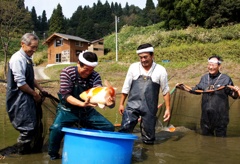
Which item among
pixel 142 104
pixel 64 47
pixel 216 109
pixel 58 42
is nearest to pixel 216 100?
pixel 216 109

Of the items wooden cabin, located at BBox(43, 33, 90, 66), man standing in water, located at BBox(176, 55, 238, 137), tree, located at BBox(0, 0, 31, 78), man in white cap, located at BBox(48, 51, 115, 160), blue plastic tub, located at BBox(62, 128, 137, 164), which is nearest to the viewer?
blue plastic tub, located at BBox(62, 128, 137, 164)

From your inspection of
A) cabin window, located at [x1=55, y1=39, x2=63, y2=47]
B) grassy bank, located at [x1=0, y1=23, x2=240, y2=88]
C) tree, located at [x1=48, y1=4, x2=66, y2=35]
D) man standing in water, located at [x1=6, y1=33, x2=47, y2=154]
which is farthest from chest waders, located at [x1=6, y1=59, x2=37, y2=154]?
tree, located at [x1=48, y1=4, x2=66, y2=35]

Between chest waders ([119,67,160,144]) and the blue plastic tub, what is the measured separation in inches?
59.1

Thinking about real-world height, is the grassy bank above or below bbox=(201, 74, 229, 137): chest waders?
above

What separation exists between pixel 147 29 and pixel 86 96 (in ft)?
122

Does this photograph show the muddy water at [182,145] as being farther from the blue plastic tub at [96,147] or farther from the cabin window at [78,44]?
the cabin window at [78,44]

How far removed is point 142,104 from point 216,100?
1635 mm

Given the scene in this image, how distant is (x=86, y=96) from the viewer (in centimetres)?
332

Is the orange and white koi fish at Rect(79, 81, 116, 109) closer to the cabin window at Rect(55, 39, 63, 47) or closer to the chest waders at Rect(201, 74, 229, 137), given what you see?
the chest waders at Rect(201, 74, 229, 137)

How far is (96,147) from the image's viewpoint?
306 centimetres

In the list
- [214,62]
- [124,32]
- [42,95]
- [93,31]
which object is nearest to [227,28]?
[124,32]

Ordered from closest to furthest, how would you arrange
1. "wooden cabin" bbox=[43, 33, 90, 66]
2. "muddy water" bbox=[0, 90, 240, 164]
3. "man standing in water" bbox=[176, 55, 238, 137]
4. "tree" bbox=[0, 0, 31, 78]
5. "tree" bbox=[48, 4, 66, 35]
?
"muddy water" bbox=[0, 90, 240, 164], "man standing in water" bbox=[176, 55, 238, 137], "tree" bbox=[0, 0, 31, 78], "wooden cabin" bbox=[43, 33, 90, 66], "tree" bbox=[48, 4, 66, 35]

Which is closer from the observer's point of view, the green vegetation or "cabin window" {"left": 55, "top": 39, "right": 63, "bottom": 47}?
the green vegetation

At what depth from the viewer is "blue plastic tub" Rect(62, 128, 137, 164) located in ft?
9.96
